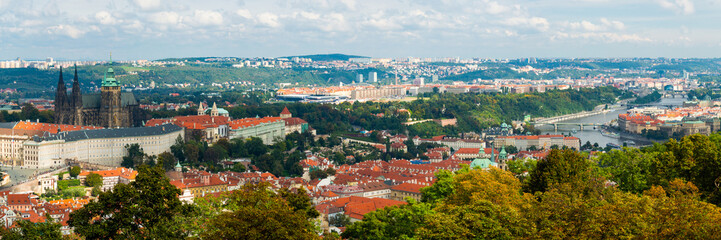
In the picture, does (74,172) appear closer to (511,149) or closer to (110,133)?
(110,133)

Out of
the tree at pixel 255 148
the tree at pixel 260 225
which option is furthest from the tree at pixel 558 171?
the tree at pixel 255 148

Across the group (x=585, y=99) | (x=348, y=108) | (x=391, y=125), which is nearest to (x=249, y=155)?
(x=391, y=125)

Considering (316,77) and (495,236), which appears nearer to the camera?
(495,236)

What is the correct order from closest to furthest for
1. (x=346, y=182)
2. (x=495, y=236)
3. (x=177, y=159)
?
(x=495, y=236) → (x=346, y=182) → (x=177, y=159)

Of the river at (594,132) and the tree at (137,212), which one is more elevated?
the tree at (137,212)

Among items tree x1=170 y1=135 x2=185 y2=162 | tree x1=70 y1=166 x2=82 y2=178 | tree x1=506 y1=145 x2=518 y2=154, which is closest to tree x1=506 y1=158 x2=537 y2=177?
tree x1=70 y1=166 x2=82 y2=178

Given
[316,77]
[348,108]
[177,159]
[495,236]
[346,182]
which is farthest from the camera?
[316,77]

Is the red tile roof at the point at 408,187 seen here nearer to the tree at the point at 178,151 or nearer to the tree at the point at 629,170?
the tree at the point at 178,151

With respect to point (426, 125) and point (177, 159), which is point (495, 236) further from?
point (426, 125)
